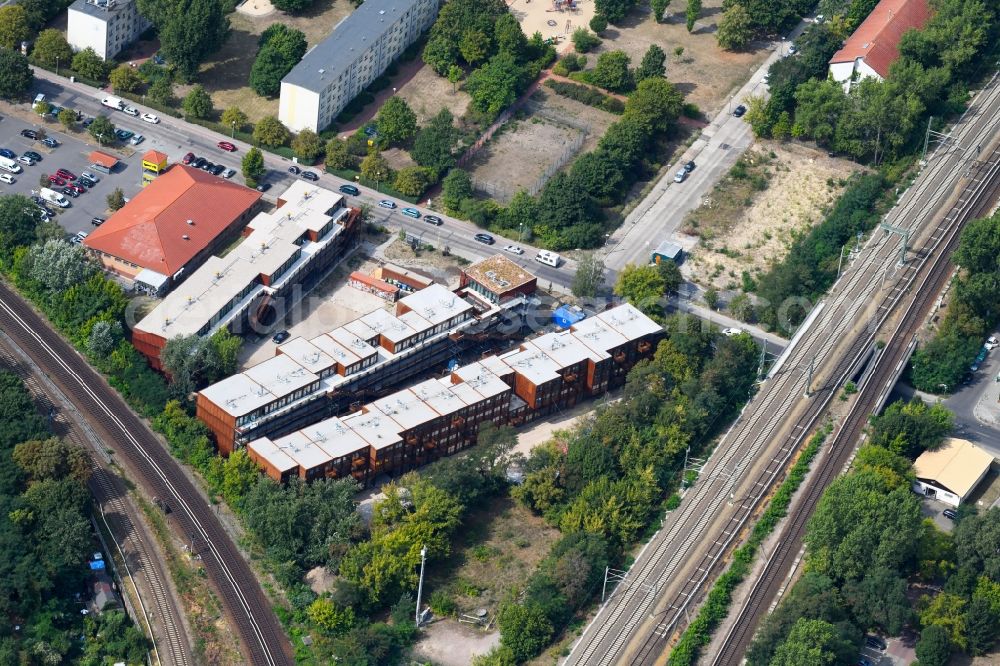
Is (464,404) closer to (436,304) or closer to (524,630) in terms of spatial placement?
(436,304)

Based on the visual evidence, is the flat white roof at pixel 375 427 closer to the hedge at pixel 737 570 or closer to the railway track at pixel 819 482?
the hedge at pixel 737 570

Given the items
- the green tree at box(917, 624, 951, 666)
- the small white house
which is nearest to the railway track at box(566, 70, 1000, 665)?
the small white house

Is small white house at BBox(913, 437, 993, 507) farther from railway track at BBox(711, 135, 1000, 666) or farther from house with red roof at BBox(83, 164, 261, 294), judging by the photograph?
house with red roof at BBox(83, 164, 261, 294)

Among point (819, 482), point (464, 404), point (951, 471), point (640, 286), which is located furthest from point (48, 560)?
point (951, 471)

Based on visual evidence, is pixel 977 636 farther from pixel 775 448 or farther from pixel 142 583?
pixel 142 583

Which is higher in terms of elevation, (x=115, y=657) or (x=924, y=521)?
(x=924, y=521)

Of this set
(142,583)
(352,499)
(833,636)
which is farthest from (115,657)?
(833,636)
